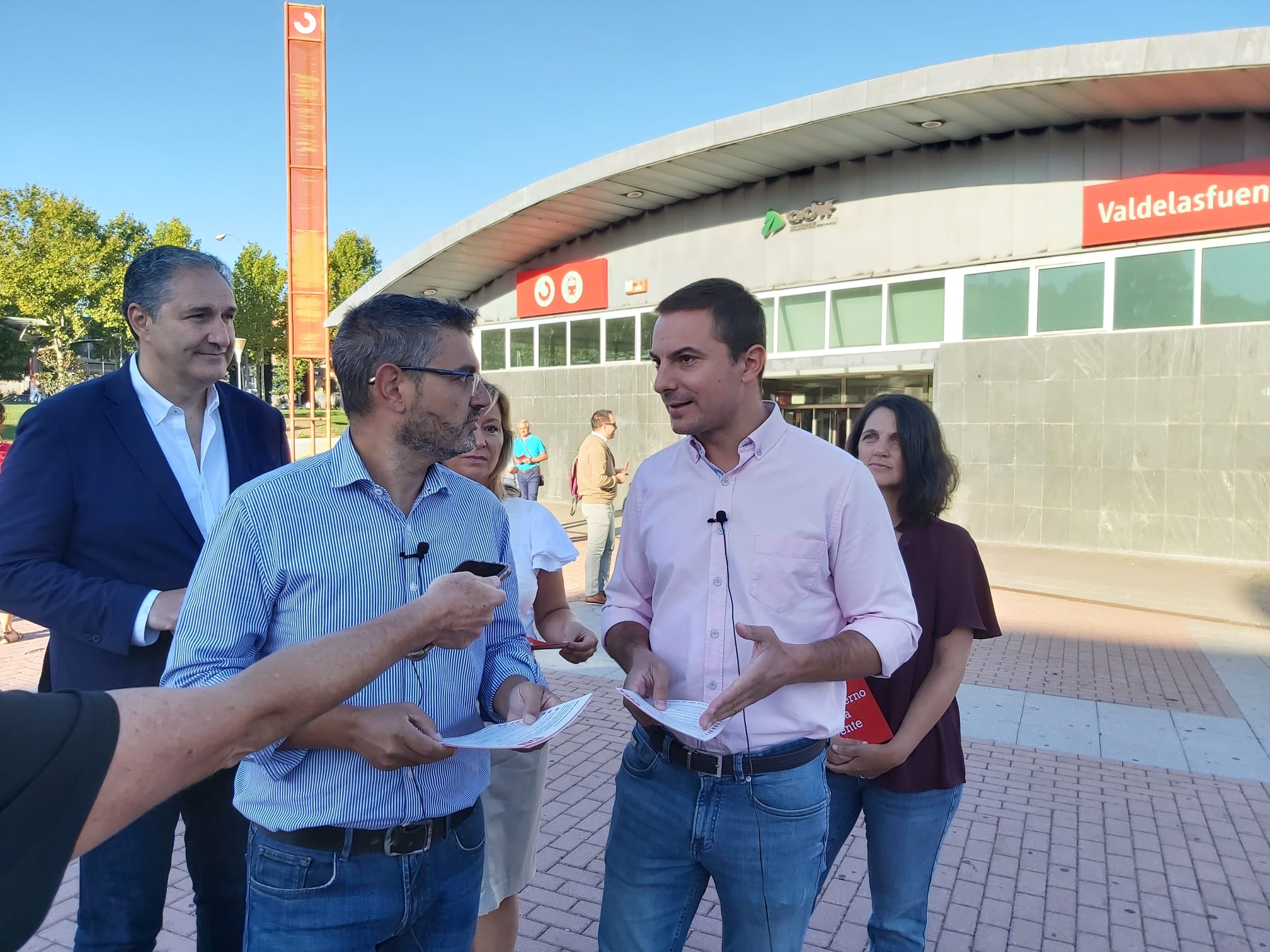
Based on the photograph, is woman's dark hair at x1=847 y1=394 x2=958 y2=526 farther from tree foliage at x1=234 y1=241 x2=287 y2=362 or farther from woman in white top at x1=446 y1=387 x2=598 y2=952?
tree foliage at x1=234 y1=241 x2=287 y2=362

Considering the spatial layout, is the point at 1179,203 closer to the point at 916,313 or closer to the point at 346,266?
the point at 916,313

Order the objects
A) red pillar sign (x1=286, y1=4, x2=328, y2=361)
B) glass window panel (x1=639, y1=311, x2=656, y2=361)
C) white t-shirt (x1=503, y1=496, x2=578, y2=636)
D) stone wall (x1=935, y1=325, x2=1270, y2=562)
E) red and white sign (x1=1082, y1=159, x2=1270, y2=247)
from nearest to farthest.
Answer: white t-shirt (x1=503, y1=496, x2=578, y2=636), red and white sign (x1=1082, y1=159, x2=1270, y2=247), stone wall (x1=935, y1=325, x2=1270, y2=562), glass window panel (x1=639, y1=311, x2=656, y2=361), red pillar sign (x1=286, y1=4, x2=328, y2=361)

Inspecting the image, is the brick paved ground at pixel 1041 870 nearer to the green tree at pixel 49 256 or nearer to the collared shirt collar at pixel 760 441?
the collared shirt collar at pixel 760 441

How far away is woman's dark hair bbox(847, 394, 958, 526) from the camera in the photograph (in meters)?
2.71

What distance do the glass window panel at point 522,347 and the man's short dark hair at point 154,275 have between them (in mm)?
16755

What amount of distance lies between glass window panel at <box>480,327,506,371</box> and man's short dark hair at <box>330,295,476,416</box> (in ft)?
59.0

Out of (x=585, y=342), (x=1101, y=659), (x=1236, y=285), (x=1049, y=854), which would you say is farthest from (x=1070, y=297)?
(x=1049, y=854)

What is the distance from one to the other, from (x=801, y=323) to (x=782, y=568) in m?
13.5

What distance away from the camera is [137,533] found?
2.34m

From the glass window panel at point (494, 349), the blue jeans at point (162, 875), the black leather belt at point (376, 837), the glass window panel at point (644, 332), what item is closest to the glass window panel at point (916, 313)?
the glass window panel at point (644, 332)

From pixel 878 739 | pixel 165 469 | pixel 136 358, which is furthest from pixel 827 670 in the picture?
pixel 136 358

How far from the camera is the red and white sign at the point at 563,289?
17781mm

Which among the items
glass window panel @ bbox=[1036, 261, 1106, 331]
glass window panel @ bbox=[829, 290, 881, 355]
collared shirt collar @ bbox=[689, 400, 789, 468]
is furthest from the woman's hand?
glass window panel @ bbox=[829, 290, 881, 355]

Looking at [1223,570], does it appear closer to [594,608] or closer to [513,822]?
[594,608]
